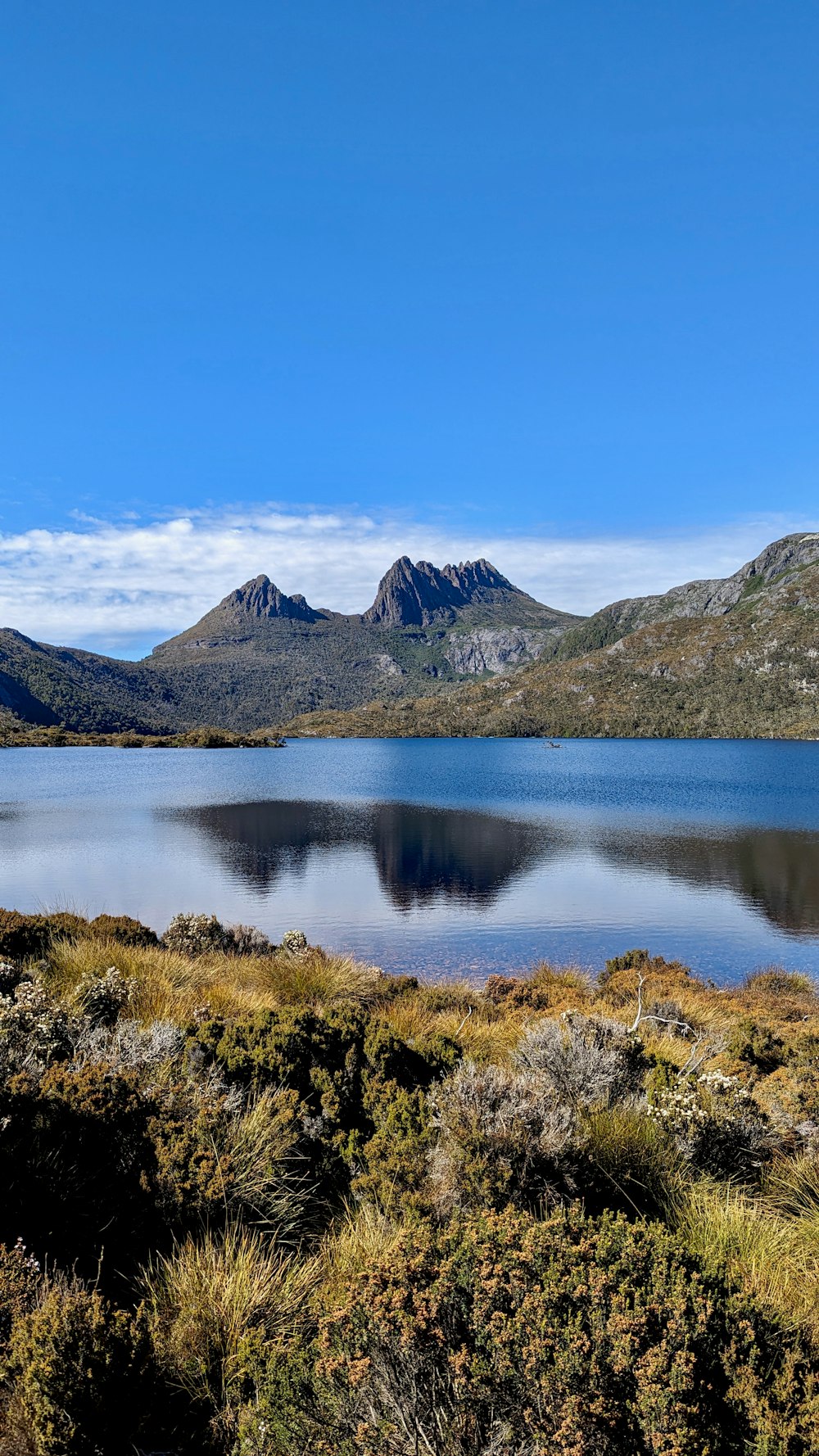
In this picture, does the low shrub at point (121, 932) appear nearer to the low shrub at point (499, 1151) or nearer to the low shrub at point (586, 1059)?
the low shrub at point (586, 1059)

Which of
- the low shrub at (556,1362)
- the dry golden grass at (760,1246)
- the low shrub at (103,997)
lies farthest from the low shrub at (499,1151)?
the low shrub at (103,997)

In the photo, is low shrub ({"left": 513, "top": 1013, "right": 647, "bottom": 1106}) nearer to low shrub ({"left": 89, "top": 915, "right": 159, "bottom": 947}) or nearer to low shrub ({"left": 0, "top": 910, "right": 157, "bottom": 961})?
low shrub ({"left": 0, "top": 910, "right": 157, "bottom": 961})

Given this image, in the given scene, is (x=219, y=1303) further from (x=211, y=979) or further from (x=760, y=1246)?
(x=211, y=979)

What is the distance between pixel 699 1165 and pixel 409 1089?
221cm

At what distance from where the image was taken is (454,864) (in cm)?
2950

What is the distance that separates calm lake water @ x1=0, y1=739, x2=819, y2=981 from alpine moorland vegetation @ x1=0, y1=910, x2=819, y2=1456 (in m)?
10.9

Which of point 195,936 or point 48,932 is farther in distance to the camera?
point 195,936

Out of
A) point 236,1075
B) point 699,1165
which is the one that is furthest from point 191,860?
point 699,1165

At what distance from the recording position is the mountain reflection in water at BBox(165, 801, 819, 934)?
2489cm

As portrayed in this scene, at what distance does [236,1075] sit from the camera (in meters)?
5.86

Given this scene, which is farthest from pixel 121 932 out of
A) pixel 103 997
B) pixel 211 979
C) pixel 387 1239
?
pixel 387 1239

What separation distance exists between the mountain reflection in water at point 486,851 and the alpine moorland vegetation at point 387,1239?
56.1ft

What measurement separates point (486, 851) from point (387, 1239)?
28.7 m

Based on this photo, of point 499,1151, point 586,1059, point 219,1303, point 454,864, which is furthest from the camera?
point 454,864
